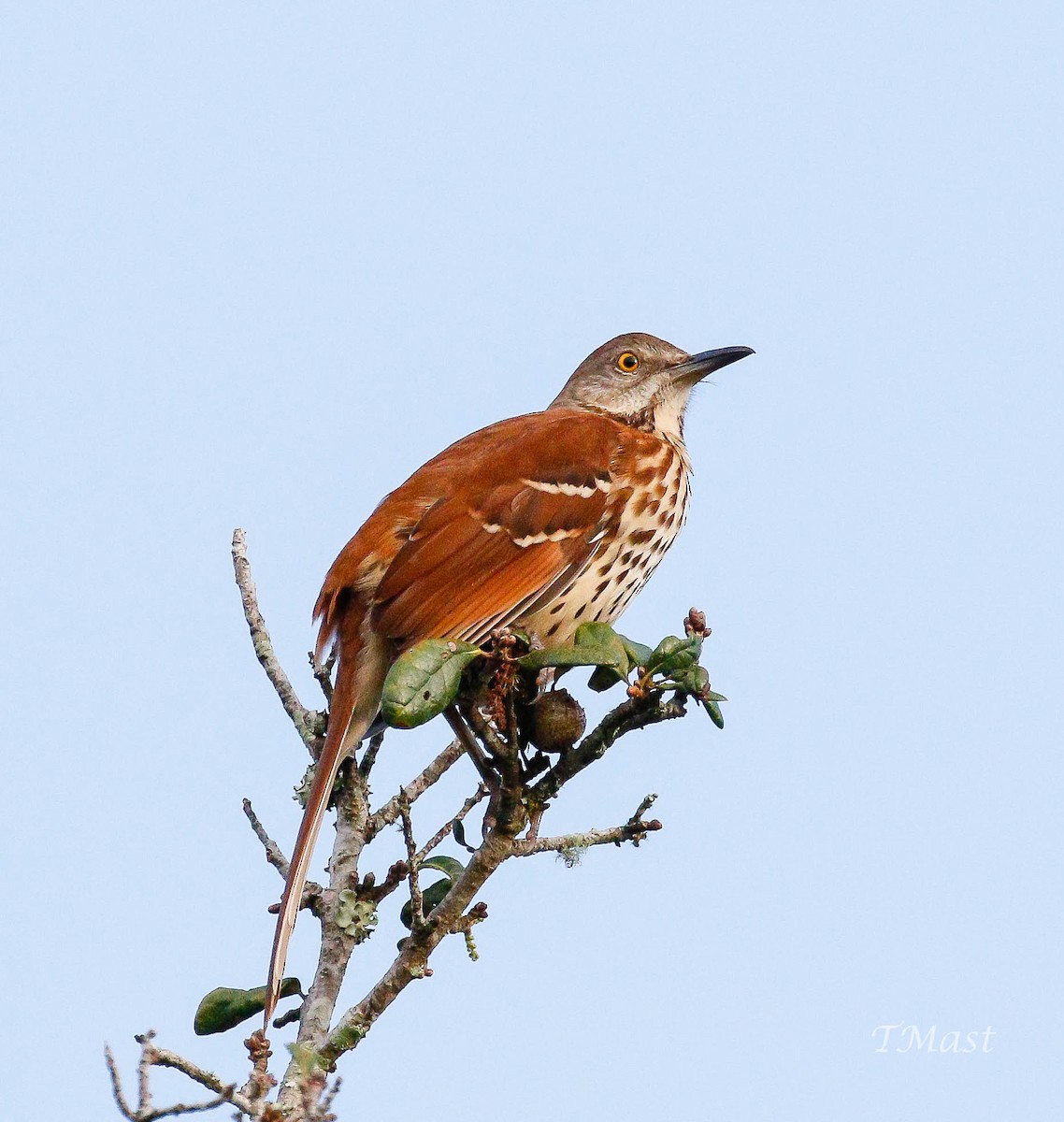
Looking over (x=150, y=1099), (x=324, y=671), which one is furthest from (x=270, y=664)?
(x=150, y=1099)

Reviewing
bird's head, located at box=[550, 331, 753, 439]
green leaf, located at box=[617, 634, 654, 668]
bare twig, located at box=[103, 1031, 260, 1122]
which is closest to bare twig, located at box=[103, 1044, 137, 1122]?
bare twig, located at box=[103, 1031, 260, 1122]

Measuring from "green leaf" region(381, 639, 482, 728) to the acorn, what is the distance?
182mm

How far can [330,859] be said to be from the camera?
3.63 m

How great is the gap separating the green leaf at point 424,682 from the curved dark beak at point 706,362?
2.43 meters

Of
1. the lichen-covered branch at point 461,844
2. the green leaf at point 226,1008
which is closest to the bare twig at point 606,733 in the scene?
the lichen-covered branch at point 461,844

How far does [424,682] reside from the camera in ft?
10.6

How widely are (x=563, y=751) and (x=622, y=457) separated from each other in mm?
1631

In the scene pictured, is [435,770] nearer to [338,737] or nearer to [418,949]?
[338,737]

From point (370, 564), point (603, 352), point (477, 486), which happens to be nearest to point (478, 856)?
point (370, 564)

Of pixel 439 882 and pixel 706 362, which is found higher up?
pixel 706 362

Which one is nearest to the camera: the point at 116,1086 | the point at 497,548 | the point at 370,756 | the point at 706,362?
the point at 116,1086

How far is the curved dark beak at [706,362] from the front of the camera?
5.45 metres

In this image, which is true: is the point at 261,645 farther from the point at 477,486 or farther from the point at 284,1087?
the point at 284,1087

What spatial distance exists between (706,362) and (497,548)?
155cm
